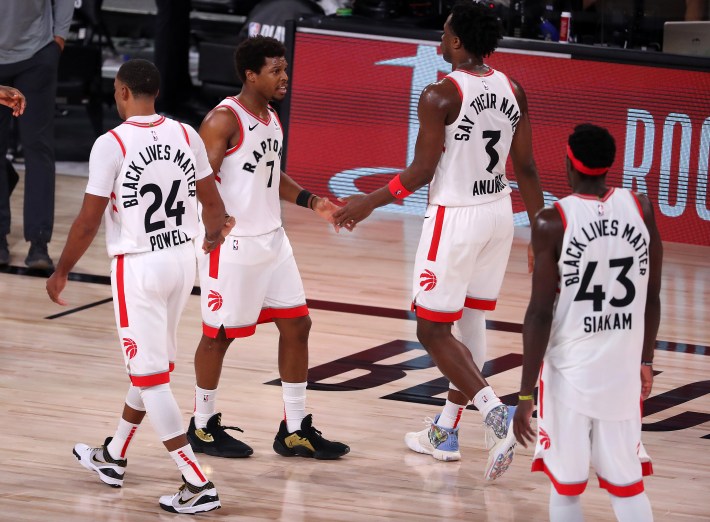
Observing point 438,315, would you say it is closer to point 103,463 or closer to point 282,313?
point 282,313

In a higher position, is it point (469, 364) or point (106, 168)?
point (106, 168)

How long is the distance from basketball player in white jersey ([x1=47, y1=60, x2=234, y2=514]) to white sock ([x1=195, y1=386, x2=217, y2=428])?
0.63 metres

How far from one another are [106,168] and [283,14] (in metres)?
7.45

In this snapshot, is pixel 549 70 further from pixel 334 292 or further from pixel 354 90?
pixel 334 292

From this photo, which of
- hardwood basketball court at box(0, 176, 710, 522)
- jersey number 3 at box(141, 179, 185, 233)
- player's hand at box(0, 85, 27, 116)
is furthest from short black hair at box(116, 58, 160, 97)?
player's hand at box(0, 85, 27, 116)

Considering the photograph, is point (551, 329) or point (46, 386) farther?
point (46, 386)

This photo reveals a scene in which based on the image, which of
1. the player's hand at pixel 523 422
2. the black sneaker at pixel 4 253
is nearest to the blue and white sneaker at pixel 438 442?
the player's hand at pixel 523 422

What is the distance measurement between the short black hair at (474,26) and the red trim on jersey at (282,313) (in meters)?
1.24

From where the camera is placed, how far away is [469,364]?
505cm

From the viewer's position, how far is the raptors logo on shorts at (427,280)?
200 inches

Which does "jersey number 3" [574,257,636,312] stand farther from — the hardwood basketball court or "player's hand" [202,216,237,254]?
"player's hand" [202,216,237,254]

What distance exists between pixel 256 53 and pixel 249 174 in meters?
0.48

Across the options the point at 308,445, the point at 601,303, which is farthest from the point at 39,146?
the point at 601,303

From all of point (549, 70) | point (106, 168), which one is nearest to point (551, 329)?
point (106, 168)
